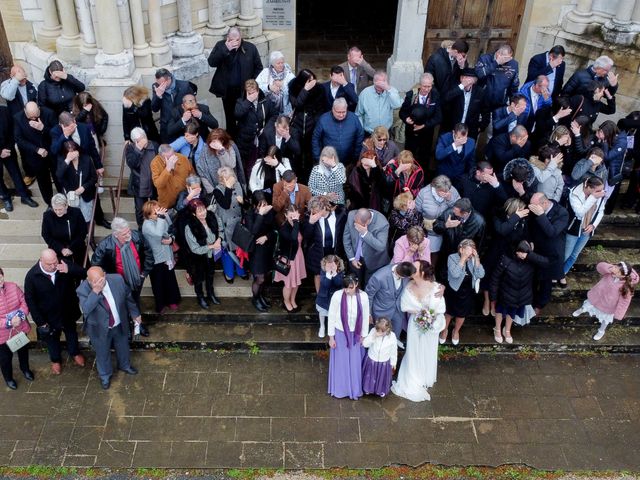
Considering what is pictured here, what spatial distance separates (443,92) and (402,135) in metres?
0.93

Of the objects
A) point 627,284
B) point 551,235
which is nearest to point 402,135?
point 551,235

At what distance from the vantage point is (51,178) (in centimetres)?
959

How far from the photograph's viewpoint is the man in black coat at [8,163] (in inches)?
344

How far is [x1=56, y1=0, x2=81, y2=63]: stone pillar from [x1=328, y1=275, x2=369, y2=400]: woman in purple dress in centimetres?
545

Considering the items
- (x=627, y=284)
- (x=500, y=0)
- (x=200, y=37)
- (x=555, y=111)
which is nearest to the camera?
(x=627, y=284)

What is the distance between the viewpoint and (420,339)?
24.5 feet

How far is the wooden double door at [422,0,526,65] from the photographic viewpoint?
437 inches

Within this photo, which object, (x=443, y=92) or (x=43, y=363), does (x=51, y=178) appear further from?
(x=443, y=92)

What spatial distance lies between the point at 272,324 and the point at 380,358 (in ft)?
5.89

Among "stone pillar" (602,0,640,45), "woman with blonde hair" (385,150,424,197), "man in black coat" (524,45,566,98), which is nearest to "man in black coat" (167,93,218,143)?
"woman with blonde hair" (385,150,424,197)

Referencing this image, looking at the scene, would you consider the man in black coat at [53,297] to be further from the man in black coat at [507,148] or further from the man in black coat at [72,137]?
the man in black coat at [507,148]

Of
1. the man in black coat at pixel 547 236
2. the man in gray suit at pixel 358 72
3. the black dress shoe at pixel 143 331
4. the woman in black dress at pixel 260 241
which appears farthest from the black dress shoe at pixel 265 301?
the man in black coat at pixel 547 236

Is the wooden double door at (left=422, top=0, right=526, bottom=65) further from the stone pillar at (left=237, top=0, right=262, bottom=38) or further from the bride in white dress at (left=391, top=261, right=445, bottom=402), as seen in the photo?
the bride in white dress at (left=391, top=261, right=445, bottom=402)

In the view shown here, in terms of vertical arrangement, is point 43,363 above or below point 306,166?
below
